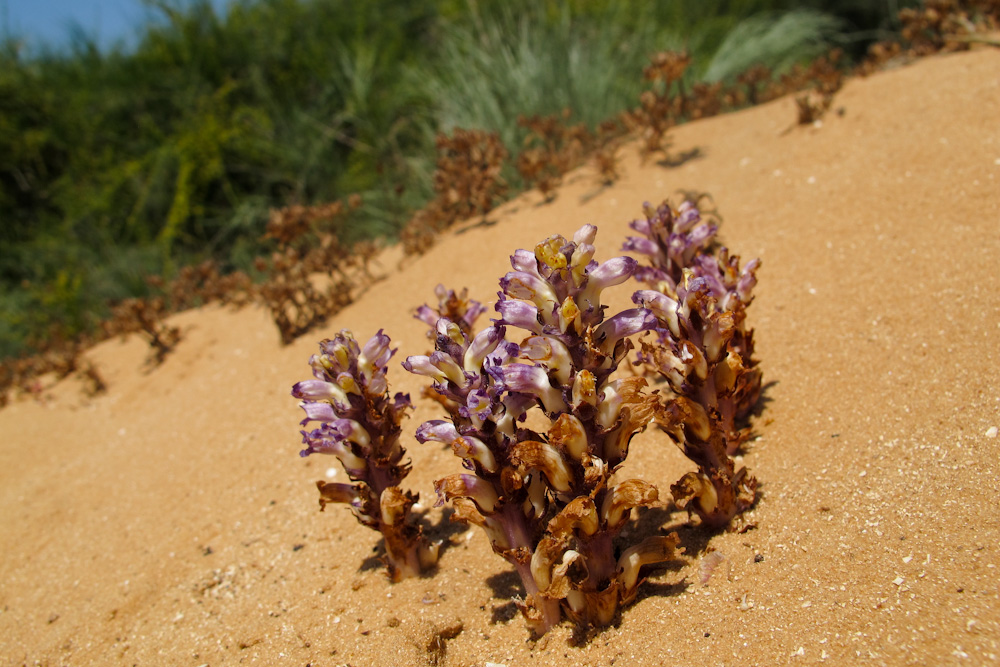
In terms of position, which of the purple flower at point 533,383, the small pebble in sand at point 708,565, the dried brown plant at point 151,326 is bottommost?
the small pebble in sand at point 708,565

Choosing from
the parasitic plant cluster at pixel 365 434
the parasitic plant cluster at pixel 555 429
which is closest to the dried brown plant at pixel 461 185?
the parasitic plant cluster at pixel 365 434

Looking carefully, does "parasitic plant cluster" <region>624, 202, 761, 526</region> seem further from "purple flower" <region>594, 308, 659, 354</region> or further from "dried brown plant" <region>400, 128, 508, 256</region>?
"dried brown plant" <region>400, 128, 508, 256</region>

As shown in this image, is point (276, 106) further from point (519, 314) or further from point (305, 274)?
point (519, 314)

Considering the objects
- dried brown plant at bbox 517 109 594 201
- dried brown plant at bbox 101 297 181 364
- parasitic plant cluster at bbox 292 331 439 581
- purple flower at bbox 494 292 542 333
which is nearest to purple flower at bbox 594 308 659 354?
purple flower at bbox 494 292 542 333

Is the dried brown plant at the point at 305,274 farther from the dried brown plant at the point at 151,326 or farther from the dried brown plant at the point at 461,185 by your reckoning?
the dried brown plant at the point at 151,326

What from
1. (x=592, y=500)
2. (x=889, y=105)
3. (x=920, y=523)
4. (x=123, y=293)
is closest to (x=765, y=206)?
(x=889, y=105)

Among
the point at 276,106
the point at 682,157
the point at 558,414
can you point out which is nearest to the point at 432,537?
the point at 558,414

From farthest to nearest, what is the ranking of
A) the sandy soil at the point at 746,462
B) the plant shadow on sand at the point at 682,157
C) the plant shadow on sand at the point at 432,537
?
the plant shadow on sand at the point at 682,157
the plant shadow on sand at the point at 432,537
the sandy soil at the point at 746,462
